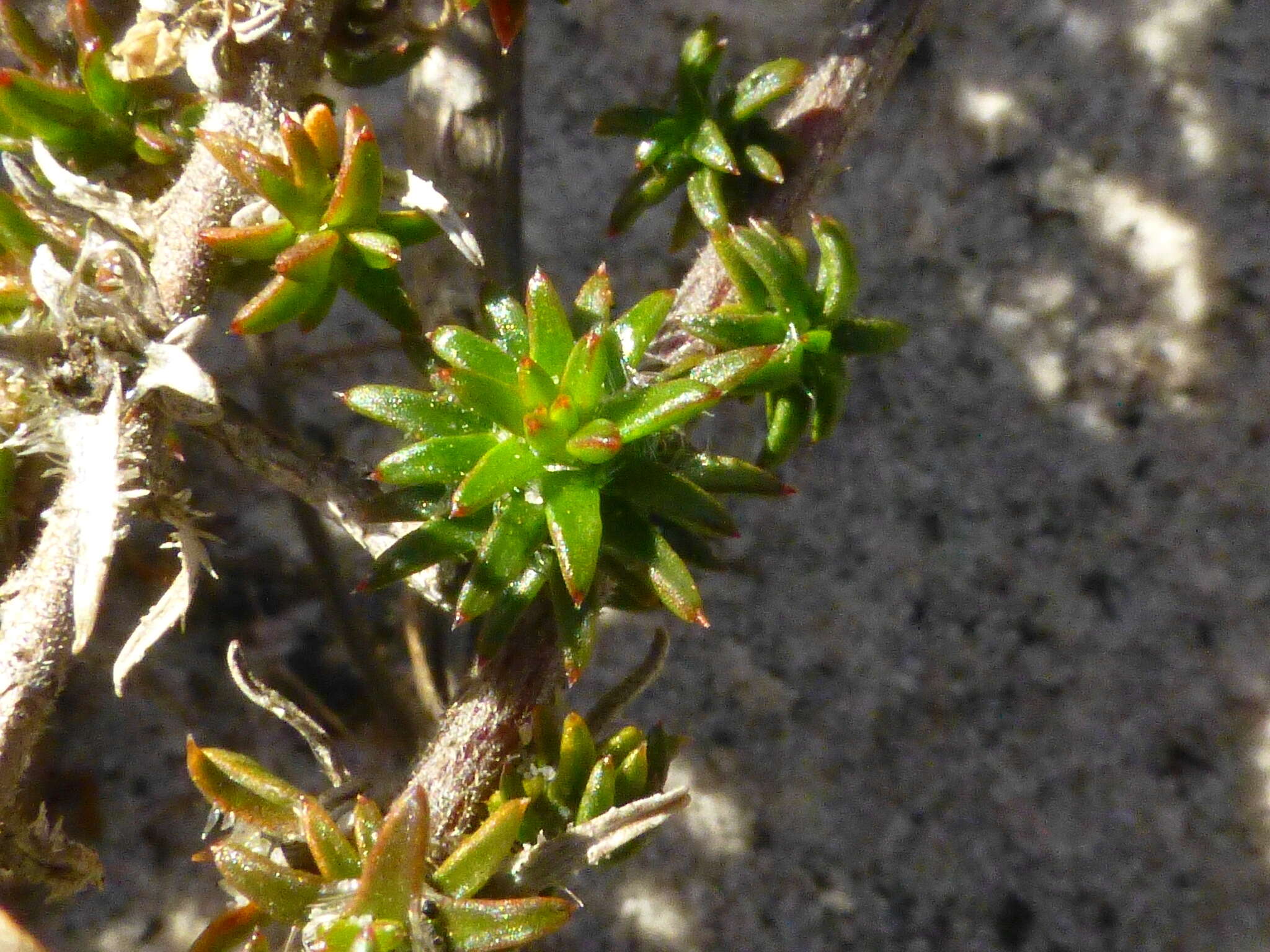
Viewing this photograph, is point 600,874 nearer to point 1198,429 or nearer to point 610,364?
point 610,364

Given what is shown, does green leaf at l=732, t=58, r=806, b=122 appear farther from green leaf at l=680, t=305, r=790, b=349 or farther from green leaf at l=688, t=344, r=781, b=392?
green leaf at l=688, t=344, r=781, b=392

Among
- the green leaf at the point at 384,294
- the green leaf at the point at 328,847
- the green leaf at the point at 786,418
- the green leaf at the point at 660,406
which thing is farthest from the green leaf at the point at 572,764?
the green leaf at the point at 384,294

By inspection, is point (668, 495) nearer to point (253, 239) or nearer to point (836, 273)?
point (836, 273)

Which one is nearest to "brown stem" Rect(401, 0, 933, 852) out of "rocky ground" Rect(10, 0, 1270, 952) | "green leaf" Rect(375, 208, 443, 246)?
"green leaf" Rect(375, 208, 443, 246)

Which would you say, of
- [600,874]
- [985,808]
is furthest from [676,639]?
[985,808]

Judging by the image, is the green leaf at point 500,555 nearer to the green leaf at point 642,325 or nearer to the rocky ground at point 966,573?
the green leaf at point 642,325

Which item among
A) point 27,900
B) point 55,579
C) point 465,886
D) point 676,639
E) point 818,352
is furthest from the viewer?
point 676,639

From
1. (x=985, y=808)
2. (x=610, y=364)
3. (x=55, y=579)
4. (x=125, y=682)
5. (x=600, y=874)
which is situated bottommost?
(x=985, y=808)
